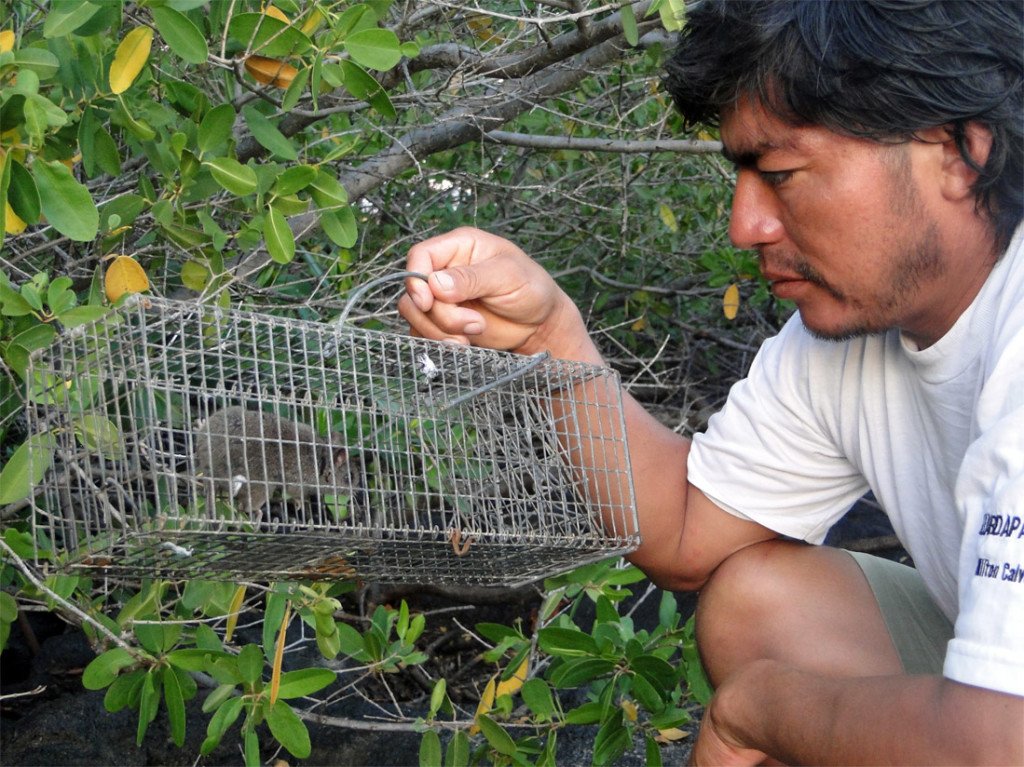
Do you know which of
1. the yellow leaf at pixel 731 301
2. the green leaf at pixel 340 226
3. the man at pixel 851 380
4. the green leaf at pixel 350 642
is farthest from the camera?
the yellow leaf at pixel 731 301

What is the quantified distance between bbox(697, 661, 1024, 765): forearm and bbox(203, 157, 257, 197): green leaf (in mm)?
1001

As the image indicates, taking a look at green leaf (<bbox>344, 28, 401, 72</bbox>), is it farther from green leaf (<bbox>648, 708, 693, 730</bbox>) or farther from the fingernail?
green leaf (<bbox>648, 708, 693, 730</bbox>)

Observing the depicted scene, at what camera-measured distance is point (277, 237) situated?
5.69 ft

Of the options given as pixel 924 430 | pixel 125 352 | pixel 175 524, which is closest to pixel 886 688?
pixel 924 430

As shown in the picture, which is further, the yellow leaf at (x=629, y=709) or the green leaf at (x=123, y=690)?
the yellow leaf at (x=629, y=709)

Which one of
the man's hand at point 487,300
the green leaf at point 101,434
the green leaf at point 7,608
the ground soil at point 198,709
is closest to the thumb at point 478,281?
the man's hand at point 487,300

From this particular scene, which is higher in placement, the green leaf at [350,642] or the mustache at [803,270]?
the mustache at [803,270]

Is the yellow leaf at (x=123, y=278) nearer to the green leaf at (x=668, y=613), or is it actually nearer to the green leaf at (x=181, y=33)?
the green leaf at (x=181, y=33)

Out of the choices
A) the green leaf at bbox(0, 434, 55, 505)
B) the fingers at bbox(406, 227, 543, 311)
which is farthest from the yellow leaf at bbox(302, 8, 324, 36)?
the green leaf at bbox(0, 434, 55, 505)

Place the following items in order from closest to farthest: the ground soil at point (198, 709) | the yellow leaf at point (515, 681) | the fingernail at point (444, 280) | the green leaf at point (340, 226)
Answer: the fingernail at point (444, 280), the green leaf at point (340, 226), the yellow leaf at point (515, 681), the ground soil at point (198, 709)

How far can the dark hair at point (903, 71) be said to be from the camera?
149 centimetres

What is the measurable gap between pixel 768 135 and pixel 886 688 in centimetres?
74

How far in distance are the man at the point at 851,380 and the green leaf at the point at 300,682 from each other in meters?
0.57

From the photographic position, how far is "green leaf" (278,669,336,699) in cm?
180
